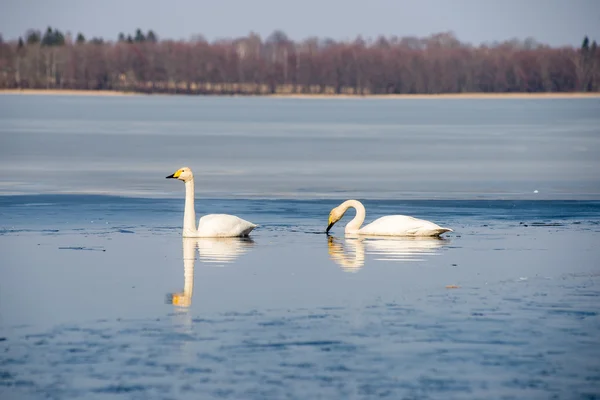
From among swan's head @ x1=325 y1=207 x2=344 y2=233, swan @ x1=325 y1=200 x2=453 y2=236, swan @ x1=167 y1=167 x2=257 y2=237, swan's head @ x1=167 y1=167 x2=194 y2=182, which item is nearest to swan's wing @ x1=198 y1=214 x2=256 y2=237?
swan @ x1=167 y1=167 x2=257 y2=237

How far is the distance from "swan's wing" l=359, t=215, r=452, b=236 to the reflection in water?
85 millimetres

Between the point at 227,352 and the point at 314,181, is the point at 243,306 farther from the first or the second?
the point at 314,181

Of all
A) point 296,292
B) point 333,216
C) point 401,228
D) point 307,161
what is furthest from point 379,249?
point 307,161

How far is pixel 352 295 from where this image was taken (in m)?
11.4

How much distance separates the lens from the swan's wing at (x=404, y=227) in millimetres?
15328

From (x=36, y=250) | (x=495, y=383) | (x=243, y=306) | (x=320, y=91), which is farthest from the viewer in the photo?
(x=320, y=91)

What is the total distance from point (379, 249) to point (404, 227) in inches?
33.6

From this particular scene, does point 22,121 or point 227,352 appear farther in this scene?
point 22,121

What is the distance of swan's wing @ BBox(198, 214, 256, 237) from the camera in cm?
1520

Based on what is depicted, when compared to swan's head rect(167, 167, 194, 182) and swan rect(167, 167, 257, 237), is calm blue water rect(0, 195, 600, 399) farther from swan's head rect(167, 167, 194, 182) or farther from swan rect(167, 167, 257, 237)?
swan's head rect(167, 167, 194, 182)

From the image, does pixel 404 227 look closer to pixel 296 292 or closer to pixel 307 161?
pixel 296 292

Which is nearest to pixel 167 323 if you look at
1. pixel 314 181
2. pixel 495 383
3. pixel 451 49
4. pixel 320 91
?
pixel 495 383

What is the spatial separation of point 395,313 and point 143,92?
457ft

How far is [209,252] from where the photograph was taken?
14312 millimetres
